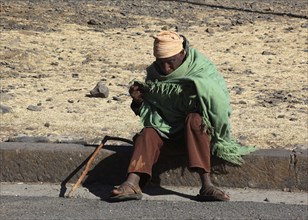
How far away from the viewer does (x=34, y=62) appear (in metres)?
10.9

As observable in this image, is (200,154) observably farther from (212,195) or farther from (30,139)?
(30,139)

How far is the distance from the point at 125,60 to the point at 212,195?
5102mm

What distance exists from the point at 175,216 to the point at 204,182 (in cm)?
55

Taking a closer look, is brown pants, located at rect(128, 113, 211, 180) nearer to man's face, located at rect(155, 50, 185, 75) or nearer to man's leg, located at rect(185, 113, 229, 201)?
man's leg, located at rect(185, 113, 229, 201)

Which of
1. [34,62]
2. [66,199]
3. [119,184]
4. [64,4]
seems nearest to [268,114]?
[119,184]

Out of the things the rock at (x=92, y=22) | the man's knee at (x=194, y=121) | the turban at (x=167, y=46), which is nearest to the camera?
the man's knee at (x=194, y=121)

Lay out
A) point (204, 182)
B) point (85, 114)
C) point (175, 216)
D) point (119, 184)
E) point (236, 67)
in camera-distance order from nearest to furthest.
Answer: point (175, 216), point (204, 182), point (119, 184), point (85, 114), point (236, 67)

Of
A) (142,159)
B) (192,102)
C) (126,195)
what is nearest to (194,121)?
(192,102)

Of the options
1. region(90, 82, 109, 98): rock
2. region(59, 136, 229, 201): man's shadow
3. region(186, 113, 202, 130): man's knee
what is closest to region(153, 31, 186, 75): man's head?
region(186, 113, 202, 130): man's knee

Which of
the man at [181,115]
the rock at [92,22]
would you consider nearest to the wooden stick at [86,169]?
the man at [181,115]

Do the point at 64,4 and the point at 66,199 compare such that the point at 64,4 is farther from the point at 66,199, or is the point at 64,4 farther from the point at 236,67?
the point at 66,199

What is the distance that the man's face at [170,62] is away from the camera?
21.1 feet

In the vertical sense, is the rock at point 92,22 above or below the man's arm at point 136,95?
below

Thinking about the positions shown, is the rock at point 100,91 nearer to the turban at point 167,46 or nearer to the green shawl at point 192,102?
the green shawl at point 192,102
